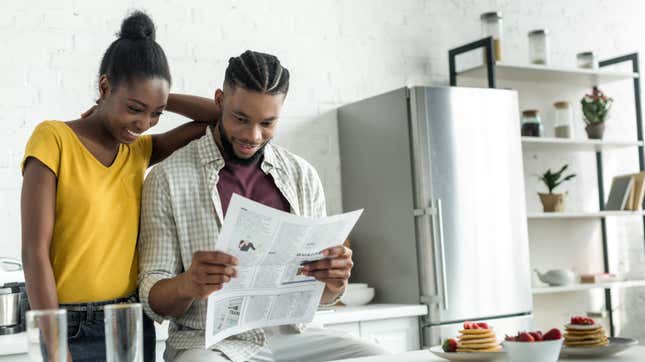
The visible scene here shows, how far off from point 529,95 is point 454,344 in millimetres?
2929

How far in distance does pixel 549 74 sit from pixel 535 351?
9.38 feet

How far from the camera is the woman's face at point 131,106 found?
1.89m

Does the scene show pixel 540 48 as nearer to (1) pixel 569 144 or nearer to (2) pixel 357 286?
(1) pixel 569 144

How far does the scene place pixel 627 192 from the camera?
444 cm

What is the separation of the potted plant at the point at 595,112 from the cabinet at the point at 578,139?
0.24 ft

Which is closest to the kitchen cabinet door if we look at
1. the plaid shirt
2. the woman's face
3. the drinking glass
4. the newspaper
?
the plaid shirt

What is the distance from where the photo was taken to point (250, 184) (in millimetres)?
2236

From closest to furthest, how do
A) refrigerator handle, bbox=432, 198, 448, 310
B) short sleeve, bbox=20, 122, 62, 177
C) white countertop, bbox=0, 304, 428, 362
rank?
short sleeve, bbox=20, 122, 62, 177 → white countertop, bbox=0, 304, 428, 362 → refrigerator handle, bbox=432, 198, 448, 310

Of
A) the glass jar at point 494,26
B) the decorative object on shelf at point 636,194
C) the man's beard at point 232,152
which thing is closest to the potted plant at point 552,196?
the decorative object on shelf at point 636,194

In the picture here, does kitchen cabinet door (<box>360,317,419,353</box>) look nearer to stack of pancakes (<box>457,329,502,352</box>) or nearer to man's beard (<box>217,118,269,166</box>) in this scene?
man's beard (<box>217,118,269,166</box>)

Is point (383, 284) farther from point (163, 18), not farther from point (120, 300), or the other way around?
point (120, 300)

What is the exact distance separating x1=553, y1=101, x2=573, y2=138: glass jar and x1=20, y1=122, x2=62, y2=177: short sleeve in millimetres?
3074

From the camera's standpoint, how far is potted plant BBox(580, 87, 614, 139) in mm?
4387

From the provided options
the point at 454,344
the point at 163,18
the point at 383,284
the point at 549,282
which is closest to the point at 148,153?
the point at 454,344
